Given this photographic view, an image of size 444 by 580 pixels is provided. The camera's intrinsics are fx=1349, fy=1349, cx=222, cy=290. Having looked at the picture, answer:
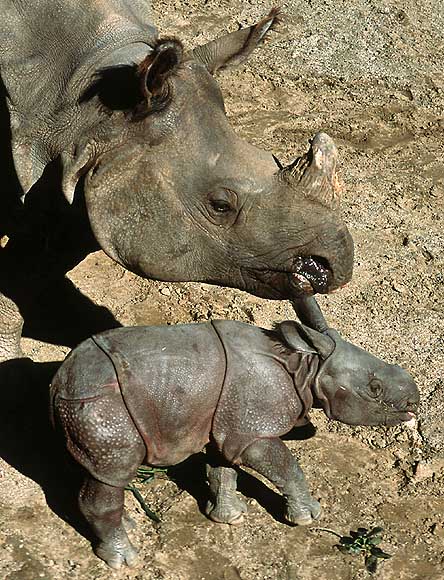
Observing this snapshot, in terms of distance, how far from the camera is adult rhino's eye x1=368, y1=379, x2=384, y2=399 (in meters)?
5.53

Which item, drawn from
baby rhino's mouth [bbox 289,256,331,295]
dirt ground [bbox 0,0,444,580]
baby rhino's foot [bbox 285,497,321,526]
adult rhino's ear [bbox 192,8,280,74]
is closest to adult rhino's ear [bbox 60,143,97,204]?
adult rhino's ear [bbox 192,8,280,74]

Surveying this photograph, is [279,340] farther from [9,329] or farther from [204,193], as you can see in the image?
[9,329]

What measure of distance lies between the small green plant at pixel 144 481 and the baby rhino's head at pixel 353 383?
84cm

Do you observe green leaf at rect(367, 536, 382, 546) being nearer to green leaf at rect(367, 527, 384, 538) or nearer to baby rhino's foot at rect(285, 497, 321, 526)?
green leaf at rect(367, 527, 384, 538)

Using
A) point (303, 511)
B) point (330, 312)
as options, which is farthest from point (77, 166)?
point (330, 312)

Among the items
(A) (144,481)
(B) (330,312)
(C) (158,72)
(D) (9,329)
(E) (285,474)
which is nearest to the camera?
(C) (158,72)

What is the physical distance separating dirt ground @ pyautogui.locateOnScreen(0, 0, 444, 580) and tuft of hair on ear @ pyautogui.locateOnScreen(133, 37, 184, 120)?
172 cm

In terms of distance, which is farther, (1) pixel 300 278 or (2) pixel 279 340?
(2) pixel 279 340

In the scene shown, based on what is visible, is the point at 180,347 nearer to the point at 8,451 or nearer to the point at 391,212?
the point at 8,451

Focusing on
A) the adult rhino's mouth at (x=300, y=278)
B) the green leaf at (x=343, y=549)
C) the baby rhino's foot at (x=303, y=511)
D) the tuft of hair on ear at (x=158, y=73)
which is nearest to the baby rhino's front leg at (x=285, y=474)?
the baby rhino's foot at (x=303, y=511)

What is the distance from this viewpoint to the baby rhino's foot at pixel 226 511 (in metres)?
5.60

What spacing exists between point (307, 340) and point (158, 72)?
1.30 metres

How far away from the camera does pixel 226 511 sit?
5602 millimetres

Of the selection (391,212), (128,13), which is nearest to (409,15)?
(391,212)
